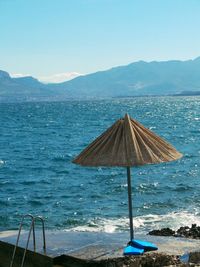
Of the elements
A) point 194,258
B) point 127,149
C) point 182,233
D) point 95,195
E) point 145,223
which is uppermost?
point 127,149

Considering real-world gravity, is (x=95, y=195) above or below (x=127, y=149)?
below

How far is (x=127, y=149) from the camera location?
8.57 meters

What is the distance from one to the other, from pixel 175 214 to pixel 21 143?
1699 inches

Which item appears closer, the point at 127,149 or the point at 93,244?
the point at 127,149

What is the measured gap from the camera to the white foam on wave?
18141mm

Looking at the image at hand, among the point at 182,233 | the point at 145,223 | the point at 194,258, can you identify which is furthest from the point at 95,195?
the point at 194,258

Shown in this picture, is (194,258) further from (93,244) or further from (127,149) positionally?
(93,244)

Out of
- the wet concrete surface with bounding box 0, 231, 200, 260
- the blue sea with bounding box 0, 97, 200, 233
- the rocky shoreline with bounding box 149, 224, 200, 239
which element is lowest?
the blue sea with bounding box 0, 97, 200, 233

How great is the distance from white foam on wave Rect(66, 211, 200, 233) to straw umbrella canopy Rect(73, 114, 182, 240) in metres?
9.17

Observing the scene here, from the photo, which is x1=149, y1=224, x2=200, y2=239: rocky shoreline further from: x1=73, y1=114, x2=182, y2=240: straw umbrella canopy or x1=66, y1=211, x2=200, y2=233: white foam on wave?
x1=73, y1=114, x2=182, y2=240: straw umbrella canopy

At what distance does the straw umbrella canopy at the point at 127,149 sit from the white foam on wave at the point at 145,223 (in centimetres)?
917

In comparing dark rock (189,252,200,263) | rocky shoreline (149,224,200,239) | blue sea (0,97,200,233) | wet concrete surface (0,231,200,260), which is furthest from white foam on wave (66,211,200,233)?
dark rock (189,252,200,263)

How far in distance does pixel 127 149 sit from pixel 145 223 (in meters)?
10.8

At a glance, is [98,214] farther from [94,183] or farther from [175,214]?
[94,183]
